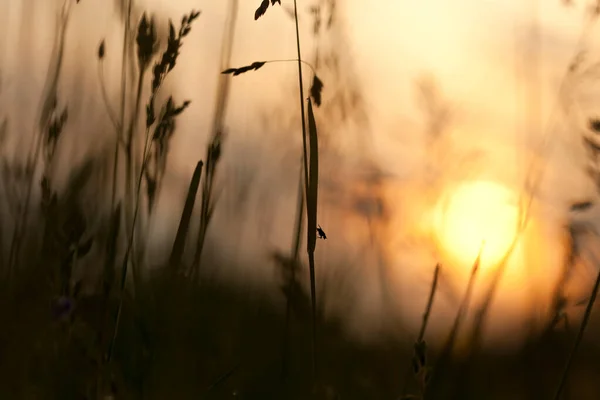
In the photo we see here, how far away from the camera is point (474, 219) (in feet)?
4.73

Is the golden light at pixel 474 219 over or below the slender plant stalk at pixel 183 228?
over

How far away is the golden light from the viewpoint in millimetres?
1297

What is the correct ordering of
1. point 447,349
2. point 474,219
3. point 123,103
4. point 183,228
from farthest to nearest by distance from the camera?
point 474,219 < point 123,103 < point 447,349 < point 183,228

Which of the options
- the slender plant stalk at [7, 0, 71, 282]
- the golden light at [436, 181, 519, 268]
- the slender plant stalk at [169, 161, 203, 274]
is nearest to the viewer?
the slender plant stalk at [169, 161, 203, 274]

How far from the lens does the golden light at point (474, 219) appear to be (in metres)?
1.30

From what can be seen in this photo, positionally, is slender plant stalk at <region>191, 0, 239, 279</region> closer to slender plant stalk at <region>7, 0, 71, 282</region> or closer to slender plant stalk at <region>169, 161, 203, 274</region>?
slender plant stalk at <region>169, 161, 203, 274</region>

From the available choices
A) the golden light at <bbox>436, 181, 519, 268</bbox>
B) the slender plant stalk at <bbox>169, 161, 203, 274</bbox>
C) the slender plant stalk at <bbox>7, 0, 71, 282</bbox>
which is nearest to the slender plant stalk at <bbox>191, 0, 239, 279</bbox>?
the slender plant stalk at <bbox>169, 161, 203, 274</bbox>

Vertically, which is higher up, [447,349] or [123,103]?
[123,103]

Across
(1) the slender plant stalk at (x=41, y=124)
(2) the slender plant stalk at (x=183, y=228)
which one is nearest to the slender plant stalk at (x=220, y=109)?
(2) the slender plant stalk at (x=183, y=228)

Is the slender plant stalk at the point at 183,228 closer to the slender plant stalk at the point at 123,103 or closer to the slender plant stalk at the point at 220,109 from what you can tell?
the slender plant stalk at the point at 220,109

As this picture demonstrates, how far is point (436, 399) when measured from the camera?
92 centimetres

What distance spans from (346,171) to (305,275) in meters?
0.50

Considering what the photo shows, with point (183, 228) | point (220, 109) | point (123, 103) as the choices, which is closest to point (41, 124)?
point (123, 103)

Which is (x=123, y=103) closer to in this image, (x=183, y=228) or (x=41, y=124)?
(x=41, y=124)
